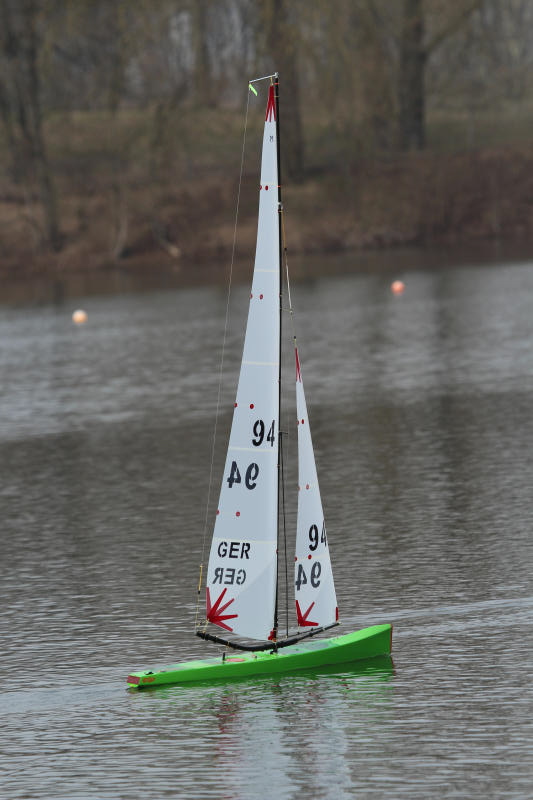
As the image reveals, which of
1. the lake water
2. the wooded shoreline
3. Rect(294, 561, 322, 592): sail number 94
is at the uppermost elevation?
the wooded shoreline

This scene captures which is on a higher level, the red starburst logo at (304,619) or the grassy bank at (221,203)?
the grassy bank at (221,203)

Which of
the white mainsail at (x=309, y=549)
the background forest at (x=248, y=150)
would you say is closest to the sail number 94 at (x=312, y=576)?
the white mainsail at (x=309, y=549)

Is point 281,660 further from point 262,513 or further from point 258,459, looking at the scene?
point 258,459

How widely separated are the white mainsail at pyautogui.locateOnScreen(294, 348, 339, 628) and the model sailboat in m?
0.01

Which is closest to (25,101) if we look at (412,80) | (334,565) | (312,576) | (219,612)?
(412,80)

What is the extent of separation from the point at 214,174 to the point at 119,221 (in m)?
6.86

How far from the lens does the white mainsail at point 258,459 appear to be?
671 inches

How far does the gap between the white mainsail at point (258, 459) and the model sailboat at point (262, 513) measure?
0.04 ft

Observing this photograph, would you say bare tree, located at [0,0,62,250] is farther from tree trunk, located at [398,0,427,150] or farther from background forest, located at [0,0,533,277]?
tree trunk, located at [398,0,427,150]

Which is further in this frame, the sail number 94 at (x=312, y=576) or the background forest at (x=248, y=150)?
the background forest at (x=248, y=150)

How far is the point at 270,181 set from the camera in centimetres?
1694

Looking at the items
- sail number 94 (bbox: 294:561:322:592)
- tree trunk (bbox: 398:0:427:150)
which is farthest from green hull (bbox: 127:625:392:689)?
tree trunk (bbox: 398:0:427:150)

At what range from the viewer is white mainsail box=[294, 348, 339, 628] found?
17.3m

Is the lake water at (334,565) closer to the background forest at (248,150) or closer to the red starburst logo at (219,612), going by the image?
the red starburst logo at (219,612)
